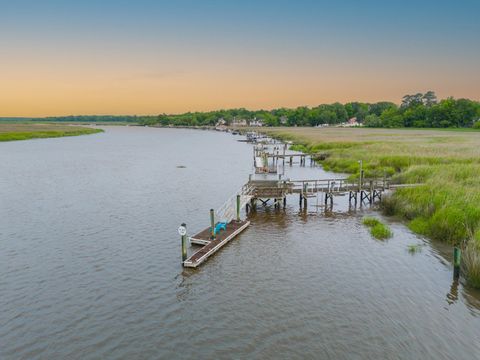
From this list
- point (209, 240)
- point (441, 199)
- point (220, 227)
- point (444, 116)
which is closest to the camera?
point (209, 240)

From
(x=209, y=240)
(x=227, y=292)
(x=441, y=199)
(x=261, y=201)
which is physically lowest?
(x=227, y=292)

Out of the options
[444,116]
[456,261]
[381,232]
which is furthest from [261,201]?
[444,116]

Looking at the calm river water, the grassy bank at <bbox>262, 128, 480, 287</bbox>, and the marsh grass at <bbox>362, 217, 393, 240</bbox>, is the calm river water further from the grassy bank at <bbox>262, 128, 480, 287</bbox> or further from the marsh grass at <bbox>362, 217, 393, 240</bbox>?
the grassy bank at <bbox>262, 128, 480, 287</bbox>

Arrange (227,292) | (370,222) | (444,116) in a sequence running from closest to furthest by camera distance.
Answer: (227,292), (370,222), (444,116)

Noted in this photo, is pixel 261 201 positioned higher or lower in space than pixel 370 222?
higher

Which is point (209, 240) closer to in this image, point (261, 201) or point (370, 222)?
point (261, 201)

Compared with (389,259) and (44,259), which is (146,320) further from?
(389,259)
